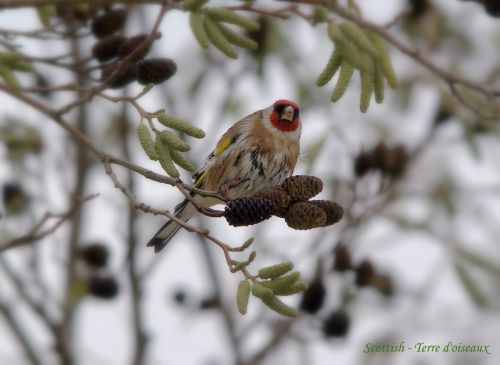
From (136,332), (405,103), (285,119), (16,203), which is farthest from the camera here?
(405,103)

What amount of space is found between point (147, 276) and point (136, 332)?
28 cm

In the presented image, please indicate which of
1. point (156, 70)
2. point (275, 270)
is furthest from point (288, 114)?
point (275, 270)

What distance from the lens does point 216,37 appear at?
2014 millimetres

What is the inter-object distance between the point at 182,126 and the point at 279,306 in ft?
1.45

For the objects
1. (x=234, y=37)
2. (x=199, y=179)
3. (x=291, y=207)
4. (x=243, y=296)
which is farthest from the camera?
(x=199, y=179)

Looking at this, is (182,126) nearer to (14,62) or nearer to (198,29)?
(198,29)

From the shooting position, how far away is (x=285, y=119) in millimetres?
3057

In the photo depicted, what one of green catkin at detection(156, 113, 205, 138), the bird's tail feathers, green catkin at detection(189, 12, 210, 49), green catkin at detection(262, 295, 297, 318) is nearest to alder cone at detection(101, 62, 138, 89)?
green catkin at detection(189, 12, 210, 49)

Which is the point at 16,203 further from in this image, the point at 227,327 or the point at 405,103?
the point at 405,103

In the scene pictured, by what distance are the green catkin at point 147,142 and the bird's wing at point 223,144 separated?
3.04 feet

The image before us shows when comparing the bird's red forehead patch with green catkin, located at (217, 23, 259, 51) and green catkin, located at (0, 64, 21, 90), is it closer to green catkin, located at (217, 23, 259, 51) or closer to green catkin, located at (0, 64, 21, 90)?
green catkin, located at (0, 64, 21, 90)

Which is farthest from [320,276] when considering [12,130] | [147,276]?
[12,130]

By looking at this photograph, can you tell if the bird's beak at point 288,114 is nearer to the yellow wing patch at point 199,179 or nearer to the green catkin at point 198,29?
the yellow wing patch at point 199,179

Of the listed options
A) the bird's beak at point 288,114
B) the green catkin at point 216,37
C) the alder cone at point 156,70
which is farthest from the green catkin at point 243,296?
the bird's beak at point 288,114
